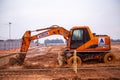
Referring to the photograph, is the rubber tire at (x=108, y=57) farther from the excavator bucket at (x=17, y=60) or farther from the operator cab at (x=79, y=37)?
the excavator bucket at (x=17, y=60)

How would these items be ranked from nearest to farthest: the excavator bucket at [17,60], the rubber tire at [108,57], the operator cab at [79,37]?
the rubber tire at [108,57] < the operator cab at [79,37] < the excavator bucket at [17,60]

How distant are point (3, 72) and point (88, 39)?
21.9 ft

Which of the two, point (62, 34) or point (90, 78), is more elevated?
point (62, 34)

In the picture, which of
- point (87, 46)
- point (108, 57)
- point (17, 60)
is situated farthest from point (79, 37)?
point (17, 60)

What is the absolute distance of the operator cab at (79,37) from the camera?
14891 millimetres

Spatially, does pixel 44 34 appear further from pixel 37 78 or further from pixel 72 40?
pixel 37 78

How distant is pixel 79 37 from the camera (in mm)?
14992

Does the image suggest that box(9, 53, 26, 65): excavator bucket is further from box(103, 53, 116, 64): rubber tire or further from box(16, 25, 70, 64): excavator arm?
box(103, 53, 116, 64): rubber tire

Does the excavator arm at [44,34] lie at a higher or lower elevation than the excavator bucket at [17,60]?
higher

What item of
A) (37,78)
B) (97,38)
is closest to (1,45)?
(97,38)

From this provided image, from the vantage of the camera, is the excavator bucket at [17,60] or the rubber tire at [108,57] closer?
the rubber tire at [108,57]

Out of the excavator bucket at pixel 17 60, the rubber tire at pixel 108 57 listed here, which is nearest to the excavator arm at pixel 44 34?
the excavator bucket at pixel 17 60

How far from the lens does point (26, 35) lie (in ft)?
51.5

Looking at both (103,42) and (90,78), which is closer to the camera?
(90,78)
